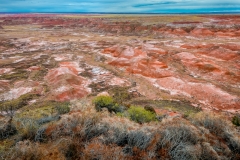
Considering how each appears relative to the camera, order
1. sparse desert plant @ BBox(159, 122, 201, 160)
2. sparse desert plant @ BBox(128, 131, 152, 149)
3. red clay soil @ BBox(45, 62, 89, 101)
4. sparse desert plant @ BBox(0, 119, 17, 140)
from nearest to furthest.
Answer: sparse desert plant @ BBox(159, 122, 201, 160)
sparse desert plant @ BBox(128, 131, 152, 149)
sparse desert plant @ BBox(0, 119, 17, 140)
red clay soil @ BBox(45, 62, 89, 101)

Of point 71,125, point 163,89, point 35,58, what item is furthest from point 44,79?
point 71,125

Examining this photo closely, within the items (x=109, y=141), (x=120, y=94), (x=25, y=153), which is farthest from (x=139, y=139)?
(x=120, y=94)

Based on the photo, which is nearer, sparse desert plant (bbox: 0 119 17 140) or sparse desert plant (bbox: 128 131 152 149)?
sparse desert plant (bbox: 128 131 152 149)

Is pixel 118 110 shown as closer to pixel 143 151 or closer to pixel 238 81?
pixel 143 151

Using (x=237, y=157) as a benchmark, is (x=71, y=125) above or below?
above

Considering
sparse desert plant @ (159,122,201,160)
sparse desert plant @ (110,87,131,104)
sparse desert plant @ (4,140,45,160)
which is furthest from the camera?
sparse desert plant @ (110,87,131,104)

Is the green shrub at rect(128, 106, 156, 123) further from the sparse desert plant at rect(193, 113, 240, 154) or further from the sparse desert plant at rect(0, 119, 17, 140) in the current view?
the sparse desert plant at rect(0, 119, 17, 140)

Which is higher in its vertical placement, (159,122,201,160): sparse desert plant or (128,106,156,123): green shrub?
(159,122,201,160): sparse desert plant

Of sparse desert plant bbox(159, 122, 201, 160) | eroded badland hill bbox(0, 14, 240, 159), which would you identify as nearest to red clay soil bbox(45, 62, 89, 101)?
eroded badland hill bbox(0, 14, 240, 159)

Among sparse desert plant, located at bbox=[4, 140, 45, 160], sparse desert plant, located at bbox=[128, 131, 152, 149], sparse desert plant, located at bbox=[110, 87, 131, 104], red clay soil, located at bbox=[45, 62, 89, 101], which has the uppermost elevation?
sparse desert plant, located at bbox=[4, 140, 45, 160]
